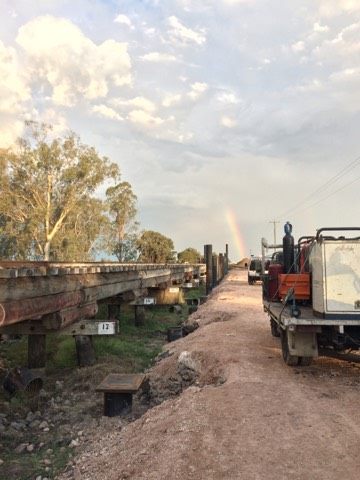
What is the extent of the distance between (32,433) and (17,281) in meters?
2.42

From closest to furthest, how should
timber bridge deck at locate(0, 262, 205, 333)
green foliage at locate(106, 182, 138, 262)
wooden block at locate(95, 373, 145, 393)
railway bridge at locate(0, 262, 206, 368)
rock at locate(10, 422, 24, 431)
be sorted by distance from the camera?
timber bridge deck at locate(0, 262, 205, 333), railway bridge at locate(0, 262, 206, 368), wooden block at locate(95, 373, 145, 393), rock at locate(10, 422, 24, 431), green foliage at locate(106, 182, 138, 262)

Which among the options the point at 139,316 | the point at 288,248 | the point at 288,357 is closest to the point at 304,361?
the point at 288,357

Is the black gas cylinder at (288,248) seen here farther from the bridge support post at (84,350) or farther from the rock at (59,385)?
the rock at (59,385)

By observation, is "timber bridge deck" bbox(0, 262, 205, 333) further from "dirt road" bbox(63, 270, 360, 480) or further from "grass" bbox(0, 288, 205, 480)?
"dirt road" bbox(63, 270, 360, 480)

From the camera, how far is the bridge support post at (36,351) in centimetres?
982

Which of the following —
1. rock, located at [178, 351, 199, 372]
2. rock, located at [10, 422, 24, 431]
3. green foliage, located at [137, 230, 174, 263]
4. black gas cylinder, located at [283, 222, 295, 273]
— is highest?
green foliage, located at [137, 230, 174, 263]

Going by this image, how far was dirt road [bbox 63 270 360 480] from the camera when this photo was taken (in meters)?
4.38

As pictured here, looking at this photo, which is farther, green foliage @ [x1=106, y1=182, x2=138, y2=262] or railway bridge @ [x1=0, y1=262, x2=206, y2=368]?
green foliage @ [x1=106, y1=182, x2=138, y2=262]

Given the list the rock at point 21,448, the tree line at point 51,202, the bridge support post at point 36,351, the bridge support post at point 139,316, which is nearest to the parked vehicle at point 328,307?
the rock at point 21,448

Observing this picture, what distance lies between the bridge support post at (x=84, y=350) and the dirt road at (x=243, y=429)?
2.18m

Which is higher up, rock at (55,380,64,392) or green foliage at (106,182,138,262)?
green foliage at (106,182,138,262)

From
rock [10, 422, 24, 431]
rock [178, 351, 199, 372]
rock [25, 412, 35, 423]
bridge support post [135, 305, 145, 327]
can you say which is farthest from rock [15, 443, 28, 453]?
bridge support post [135, 305, 145, 327]

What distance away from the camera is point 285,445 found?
4.78 m

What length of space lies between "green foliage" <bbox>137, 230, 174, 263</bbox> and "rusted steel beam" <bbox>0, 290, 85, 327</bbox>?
4745 centimetres
